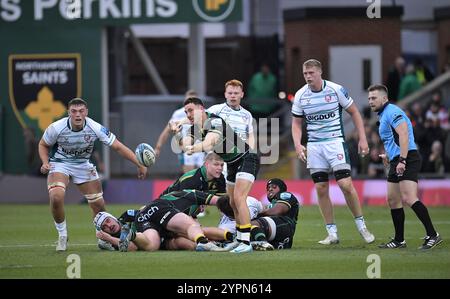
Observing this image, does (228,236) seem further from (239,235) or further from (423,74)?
(423,74)

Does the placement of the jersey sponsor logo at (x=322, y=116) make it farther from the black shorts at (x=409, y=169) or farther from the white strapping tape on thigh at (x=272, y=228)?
the white strapping tape on thigh at (x=272, y=228)

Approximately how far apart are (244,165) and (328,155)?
153 cm

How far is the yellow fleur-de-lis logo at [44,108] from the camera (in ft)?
89.6

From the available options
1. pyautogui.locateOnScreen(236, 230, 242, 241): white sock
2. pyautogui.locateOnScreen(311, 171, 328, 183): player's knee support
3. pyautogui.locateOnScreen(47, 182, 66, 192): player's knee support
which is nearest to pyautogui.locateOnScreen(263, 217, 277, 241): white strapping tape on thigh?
pyautogui.locateOnScreen(236, 230, 242, 241): white sock

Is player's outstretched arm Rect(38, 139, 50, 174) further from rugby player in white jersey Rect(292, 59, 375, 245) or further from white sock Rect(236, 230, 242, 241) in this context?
rugby player in white jersey Rect(292, 59, 375, 245)

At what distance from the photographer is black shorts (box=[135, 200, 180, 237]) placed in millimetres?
14633

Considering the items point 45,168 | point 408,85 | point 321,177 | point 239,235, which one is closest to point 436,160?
point 408,85

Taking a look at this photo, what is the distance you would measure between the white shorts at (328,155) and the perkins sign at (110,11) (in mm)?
10971

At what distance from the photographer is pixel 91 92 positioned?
27781 mm

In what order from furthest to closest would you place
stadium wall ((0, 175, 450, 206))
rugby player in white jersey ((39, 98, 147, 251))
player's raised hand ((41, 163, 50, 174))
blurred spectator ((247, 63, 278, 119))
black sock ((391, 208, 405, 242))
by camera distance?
blurred spectator ((247, 63, 278, 119)) → stadium wall ((0, 175, 450, 206)) → rugby player in white jersey ((39, 98, 147, 251)) → player's raised hand ((41, 163, 50, 174)) → black sock ((391, 208, 405, 242))

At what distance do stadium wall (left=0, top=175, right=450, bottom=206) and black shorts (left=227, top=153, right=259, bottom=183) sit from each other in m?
10.2

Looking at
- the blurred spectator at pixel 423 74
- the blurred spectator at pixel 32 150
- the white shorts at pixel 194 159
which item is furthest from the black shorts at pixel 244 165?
the blurred spectator at pixel 423 74

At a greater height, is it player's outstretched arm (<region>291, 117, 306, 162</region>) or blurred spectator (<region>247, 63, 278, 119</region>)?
blurred spectator (<region>247, 63, 278, 119</region>)
